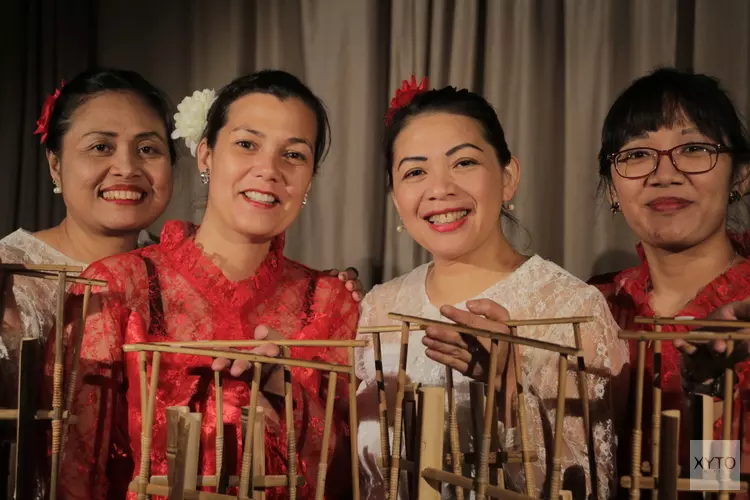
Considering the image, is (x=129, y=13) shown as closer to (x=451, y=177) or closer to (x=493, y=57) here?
(x=493, y=57)

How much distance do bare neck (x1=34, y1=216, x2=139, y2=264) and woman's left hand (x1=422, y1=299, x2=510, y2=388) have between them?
119cm

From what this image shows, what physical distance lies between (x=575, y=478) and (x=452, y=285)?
1.79ft

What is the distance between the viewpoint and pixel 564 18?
261 cm

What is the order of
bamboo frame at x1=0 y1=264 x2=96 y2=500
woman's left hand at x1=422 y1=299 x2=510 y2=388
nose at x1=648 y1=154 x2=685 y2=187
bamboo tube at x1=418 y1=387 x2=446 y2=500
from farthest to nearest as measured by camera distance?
nose at x1=648 y1=154 x2=685 y2=187
bamboo frame at x1=0 y1=264 x2=96 y2=500
woman's left hand at x1=422 y1=299 x2=510 y2=388
bamboo tube at x1=418 y1=387 x2=446 y2=500

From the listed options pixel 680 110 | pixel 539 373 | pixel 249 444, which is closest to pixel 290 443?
pixel 249 444

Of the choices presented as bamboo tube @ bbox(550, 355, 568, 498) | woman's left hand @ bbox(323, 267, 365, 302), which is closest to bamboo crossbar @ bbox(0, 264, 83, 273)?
woman's left hand @ bbox(323, 267, 365, 302)

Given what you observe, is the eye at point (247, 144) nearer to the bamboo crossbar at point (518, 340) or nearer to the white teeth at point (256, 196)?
the white teeth at point (256, 196)

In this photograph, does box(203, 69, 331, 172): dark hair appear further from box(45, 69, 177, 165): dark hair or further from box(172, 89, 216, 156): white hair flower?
box(45, 69, 177, 165): dark hair

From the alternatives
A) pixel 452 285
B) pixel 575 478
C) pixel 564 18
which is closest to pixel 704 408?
pixel 575 478

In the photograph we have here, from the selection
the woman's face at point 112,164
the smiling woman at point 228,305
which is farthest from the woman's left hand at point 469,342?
the woman's face at point 112,164

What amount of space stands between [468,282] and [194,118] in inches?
32.4

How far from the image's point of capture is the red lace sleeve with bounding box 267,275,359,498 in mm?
2051

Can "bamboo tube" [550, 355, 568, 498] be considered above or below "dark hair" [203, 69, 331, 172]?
below
